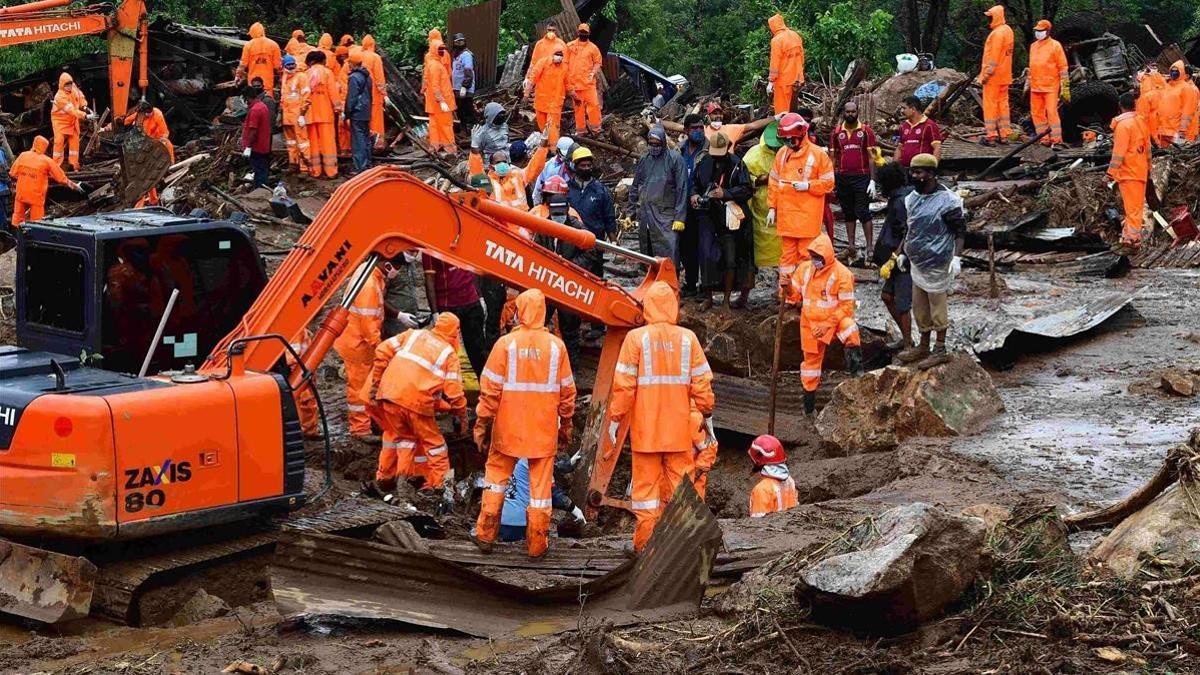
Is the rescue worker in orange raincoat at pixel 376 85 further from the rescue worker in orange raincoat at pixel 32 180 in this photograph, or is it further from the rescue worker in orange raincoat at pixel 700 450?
the rescue worker in orange raincoat at pixel 700 450

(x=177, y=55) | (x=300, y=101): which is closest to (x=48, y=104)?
(x=177, y=55)

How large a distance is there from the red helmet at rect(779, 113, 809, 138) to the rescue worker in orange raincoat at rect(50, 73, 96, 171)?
13934mm

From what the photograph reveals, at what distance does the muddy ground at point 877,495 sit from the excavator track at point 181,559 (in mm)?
149

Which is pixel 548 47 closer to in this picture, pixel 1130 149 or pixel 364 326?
pixel 1130 149

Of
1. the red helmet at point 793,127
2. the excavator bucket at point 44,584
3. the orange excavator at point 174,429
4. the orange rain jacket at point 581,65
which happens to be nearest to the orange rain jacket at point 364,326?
the orange excavator at point 174,429

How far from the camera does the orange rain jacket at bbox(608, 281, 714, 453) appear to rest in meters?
9.91

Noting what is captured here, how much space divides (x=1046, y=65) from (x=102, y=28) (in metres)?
14.0

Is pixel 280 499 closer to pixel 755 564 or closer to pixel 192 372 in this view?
pixel 192 372

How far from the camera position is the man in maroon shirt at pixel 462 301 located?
13.4 metres

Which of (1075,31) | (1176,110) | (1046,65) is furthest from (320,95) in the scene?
(1075,31)

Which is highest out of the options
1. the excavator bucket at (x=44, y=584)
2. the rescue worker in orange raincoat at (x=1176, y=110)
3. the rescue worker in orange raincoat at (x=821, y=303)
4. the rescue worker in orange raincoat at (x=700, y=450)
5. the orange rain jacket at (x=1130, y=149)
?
the rescue worker in orange raincoat at (x=1176, y=110)

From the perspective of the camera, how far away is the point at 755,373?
14.8m

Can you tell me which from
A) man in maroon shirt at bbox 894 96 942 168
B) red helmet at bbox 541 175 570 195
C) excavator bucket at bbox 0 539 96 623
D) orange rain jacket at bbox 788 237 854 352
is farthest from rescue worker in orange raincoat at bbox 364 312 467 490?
man in maroon shirt at bbox 894 96 942 168

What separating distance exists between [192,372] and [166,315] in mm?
478
